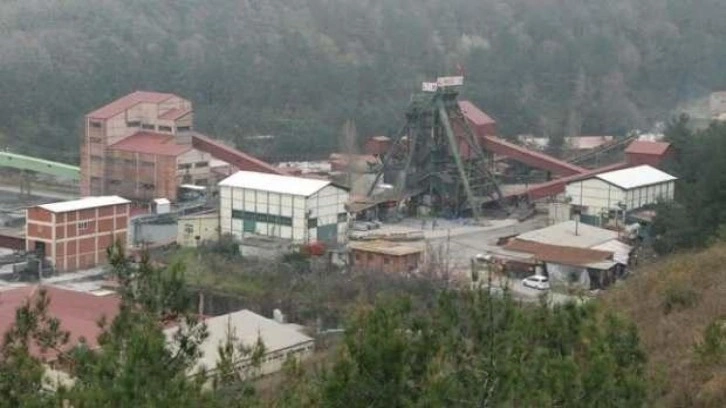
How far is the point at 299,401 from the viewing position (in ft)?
8.57

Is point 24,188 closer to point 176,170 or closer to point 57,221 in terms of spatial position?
point 176,170

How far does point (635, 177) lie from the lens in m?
11.4

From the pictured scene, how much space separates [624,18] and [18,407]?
2263 cm

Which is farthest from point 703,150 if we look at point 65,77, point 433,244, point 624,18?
point 624,18

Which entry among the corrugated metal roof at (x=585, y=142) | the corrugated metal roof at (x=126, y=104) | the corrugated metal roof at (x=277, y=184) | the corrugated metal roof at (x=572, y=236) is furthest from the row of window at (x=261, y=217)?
the corrugated metal roof at (x=585, y=142)

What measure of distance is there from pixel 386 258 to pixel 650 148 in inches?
153

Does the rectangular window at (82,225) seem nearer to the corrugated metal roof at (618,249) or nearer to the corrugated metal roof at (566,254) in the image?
the corrugated metal roof at (566,254)

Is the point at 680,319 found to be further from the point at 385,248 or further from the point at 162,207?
the point at 162,207

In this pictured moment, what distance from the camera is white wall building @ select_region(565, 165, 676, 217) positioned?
36.1 ft

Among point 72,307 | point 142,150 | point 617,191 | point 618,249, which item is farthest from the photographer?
point 142,150

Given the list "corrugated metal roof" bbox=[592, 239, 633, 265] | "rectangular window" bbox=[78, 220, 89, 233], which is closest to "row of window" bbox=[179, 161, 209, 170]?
"rectangular window" bbox=[78, 220, 89, 233]

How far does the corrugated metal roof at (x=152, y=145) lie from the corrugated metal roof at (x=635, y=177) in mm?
4184

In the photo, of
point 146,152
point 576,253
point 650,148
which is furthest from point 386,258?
point 650,148

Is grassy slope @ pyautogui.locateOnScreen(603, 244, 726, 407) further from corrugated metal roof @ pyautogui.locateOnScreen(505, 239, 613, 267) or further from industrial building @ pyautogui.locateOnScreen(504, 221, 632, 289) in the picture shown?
corrugated metal roof @ pyautogui.locateOnScreen(505, 239, 613, 267)
